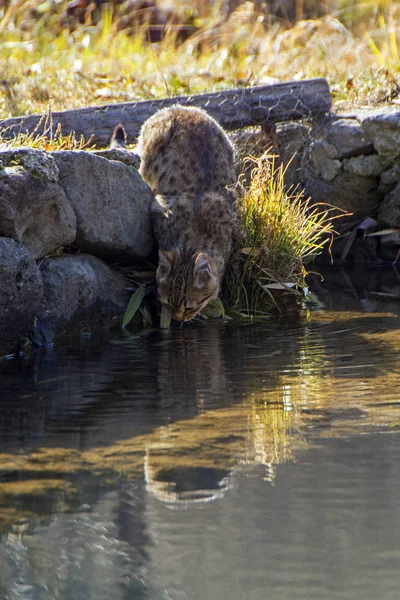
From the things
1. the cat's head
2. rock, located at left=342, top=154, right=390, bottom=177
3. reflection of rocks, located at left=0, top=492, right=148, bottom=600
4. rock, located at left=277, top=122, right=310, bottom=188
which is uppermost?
rock, located at left=277, top=122, right=310, bottom=188

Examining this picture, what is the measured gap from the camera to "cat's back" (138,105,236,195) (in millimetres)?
5672

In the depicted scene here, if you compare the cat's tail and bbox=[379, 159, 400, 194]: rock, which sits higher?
the cat's tail

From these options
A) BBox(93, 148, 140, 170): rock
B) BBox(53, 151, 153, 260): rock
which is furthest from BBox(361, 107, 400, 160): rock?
BBox(53, 151, 153, 260): rock

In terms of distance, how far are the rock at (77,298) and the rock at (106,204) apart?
17cm

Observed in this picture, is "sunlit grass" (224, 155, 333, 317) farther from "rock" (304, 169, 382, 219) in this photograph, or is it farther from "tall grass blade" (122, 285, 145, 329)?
"rock" (304, 169, 382, 219)

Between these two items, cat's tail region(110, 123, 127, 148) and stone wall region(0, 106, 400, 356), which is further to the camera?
cat's tail region(110, 123, 127, 148)

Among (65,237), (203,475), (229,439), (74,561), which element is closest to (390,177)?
(65,237)

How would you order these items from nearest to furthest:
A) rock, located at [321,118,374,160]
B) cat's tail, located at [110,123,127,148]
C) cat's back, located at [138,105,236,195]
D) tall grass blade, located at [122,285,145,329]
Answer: tall grass blade, located at [122,285,145,329]
cat's back, located at [138,105,236,195]
cat's tail, located at [110,123,127,148]
rock, located at [321,118,374,160]

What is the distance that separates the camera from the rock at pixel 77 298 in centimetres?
491

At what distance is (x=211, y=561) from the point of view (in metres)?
→ 2.16

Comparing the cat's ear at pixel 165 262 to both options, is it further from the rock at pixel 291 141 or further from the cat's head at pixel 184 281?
the rock at pixel 291 141

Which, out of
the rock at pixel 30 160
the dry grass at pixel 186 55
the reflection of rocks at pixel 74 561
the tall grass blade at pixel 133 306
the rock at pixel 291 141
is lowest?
the tall grass blade at pixel 133 306

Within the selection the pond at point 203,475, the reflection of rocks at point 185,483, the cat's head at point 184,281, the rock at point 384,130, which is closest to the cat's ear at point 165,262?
the cat's head at point 184,281

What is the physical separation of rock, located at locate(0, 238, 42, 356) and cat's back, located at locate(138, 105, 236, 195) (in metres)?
1.54
